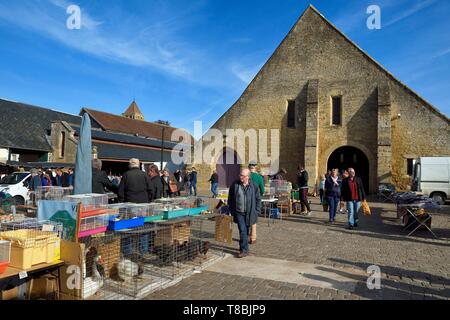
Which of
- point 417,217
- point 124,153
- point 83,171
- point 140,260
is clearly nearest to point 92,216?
point 140,260

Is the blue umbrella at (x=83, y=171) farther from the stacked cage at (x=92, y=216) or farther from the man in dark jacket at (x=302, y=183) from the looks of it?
the man in dark jacket at (x=302, y=183)

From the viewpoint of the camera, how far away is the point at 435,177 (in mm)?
15797

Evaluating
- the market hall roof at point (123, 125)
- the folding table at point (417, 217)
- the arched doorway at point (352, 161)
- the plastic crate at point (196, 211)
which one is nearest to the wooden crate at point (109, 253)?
the plastic crate at point (196, 211)

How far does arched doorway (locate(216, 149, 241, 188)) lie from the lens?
880 inches

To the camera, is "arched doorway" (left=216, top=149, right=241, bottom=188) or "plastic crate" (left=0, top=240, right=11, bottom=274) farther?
"arched doorway" (left=216, top=149, right=241, bottom=188)

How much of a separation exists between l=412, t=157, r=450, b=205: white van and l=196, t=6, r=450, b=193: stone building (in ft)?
7.26

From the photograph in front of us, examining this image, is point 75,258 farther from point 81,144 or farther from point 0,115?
point 0,115

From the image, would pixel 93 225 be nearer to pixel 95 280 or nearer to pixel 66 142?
pixel 95 280

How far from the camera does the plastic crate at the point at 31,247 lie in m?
3.62

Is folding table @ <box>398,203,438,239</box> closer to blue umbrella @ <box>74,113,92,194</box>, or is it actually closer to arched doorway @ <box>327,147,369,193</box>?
blue umbrella @ <box>74,113,92,194</box>

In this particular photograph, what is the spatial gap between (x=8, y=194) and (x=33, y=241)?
12013 millimetres

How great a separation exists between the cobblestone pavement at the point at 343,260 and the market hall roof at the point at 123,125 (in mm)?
37325

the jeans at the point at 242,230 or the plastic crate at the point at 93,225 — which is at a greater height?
the plastic crate at the point at 93,225

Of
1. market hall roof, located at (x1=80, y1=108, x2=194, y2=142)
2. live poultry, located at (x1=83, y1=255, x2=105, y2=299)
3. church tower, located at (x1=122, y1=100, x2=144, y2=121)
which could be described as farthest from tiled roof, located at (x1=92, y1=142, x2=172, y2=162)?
church tower, located at (x1=122, y1=100, x2=144, y2=121)
